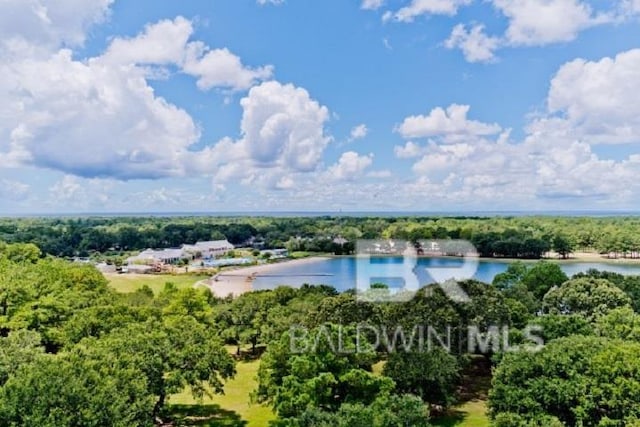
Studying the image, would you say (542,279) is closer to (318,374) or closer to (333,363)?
(333,363)

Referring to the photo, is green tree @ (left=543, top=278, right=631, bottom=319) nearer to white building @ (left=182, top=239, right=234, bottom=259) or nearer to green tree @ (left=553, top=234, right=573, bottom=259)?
green tree @ (left=553, top=234, right=573, bottom=259)

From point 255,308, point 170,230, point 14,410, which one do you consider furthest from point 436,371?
point 170,230

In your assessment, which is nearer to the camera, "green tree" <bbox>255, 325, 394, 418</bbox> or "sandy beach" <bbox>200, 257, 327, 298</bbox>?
"green tree" <bbox>255, 325, 394, 418</bbox>

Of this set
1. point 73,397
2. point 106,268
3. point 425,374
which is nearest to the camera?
point 73,397

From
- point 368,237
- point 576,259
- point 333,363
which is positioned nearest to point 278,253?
point 368,237

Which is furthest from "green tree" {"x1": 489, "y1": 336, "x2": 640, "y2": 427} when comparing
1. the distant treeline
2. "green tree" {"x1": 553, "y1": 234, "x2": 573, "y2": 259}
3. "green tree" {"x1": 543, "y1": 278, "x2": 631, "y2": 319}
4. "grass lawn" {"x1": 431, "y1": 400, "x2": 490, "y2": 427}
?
"green tree" {"x1": 553, "y1": 234, "x2": 573, "y2": 259}
